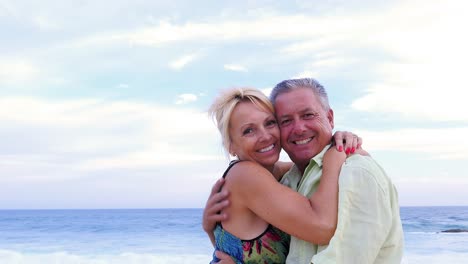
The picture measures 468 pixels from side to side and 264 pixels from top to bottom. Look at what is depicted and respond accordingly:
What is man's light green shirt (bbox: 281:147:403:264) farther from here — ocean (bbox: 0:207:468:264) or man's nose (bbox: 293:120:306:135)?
ocean (bbox: 0:207:468:264)

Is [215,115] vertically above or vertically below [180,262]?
above

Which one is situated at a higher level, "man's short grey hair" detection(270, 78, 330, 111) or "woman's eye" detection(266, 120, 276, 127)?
"man's short grey hair" detection(270, 78, 330, 111)

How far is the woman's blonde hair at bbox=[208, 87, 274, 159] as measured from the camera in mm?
3479

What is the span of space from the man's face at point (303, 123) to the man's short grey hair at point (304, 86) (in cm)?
3

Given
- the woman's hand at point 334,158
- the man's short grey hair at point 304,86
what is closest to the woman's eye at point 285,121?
the man's short grey hair at point 304,86

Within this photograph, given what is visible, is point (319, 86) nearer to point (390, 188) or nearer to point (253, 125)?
point (253, 125)

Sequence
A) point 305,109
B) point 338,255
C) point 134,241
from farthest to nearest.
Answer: point 134,241, point 305,109, point 338,255

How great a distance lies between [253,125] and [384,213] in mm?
1025

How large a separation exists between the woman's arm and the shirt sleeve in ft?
0.16

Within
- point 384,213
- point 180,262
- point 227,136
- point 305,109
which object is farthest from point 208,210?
point 180,262

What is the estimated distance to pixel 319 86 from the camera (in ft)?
11.4

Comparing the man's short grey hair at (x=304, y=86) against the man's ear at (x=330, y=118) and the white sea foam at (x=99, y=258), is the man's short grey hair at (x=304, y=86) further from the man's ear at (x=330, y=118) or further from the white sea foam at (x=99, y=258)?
the white sea foam at (x=99, y=258)

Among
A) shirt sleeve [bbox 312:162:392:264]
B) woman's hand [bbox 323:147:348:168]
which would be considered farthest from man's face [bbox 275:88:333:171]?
shirt sleeve [bbox 312:162:392:264]

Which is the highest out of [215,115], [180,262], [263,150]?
[215,115]
